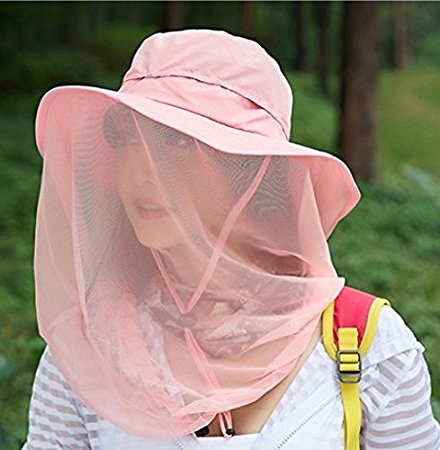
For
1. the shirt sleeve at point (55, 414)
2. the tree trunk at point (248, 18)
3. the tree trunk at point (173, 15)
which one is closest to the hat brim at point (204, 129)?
the shirt sleeve at point (55, 414)

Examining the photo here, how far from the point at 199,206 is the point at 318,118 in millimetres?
8896

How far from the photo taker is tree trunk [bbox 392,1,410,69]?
34.4ft

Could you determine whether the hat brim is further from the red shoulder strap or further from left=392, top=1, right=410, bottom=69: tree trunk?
left=392, top=1, right=410, bottom=69: tree trunk

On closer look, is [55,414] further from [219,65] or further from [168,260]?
[219,65]

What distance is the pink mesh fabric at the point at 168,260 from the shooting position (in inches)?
57.4

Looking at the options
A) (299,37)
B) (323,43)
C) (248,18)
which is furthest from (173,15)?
(323,43)

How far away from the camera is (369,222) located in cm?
724

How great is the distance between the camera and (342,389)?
147cm

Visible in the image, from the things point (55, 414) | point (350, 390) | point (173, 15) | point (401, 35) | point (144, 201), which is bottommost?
point (401, 35)

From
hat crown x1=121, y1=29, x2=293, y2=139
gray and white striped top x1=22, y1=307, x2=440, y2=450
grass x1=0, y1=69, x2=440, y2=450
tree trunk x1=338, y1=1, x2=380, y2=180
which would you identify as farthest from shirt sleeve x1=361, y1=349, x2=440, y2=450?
tree trunk x1=338, y1=1, x2=380, y2=180

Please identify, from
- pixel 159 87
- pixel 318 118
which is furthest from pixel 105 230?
pixel 318 118

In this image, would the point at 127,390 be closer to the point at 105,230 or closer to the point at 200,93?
the point at 105,230

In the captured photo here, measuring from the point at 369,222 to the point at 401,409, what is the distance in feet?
19.1

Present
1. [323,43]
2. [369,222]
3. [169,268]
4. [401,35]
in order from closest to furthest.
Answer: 1. [169,268]
2. [369,222]
3. [401,35]
4. [323,43]
